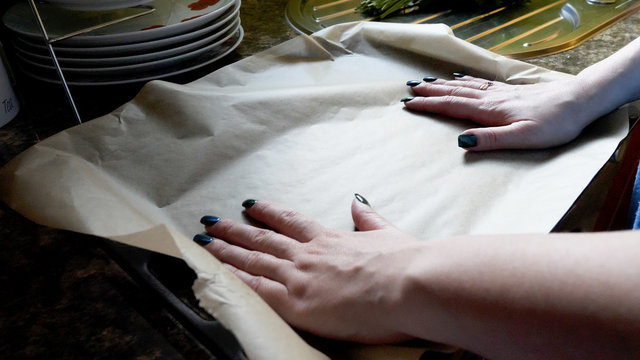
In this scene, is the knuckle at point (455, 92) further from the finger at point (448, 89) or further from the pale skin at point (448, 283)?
the pale skin at point (448, 283)

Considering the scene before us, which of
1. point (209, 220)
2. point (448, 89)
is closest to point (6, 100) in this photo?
point (209, 220)

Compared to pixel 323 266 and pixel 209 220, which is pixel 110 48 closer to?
pixel 209 220

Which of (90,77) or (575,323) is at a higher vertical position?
(90,77)

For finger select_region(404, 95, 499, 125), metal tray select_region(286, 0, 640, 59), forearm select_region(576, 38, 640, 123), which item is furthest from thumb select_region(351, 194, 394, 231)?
metal tray select_region(286, 0, 640, 59)

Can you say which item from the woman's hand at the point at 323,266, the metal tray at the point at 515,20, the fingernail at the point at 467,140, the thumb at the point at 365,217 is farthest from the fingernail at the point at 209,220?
the metal tray at the point at 515,20

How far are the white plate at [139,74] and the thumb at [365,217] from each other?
40 centimetres

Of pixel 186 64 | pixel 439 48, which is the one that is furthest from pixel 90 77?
pixel 439 48

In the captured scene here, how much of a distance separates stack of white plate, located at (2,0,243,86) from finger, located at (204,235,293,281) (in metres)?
0.37

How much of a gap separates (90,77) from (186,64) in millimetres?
142

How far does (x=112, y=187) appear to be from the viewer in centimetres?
53

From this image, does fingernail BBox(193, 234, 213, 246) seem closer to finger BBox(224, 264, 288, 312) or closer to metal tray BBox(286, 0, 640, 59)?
finger BBox(224, 264, 288, 312)

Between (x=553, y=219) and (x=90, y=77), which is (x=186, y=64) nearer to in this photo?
(x=90, y=77)

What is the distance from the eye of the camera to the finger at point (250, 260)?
466 mm

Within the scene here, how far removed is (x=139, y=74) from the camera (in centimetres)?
77
